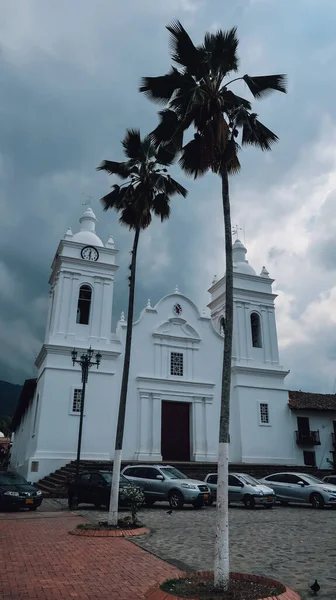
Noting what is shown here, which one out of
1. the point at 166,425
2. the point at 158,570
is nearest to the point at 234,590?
the point at 158,570

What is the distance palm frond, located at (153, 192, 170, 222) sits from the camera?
1473 centimetres

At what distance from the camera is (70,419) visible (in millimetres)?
24344

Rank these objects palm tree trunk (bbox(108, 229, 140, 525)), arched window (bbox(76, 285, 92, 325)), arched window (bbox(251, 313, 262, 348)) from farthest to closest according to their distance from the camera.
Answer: arched window (bbox(251, 313, 262, 348))
arched window (bbox(76, 285, 92, 325))
palm tree trunk (bbox(108, 229, 140, 525))

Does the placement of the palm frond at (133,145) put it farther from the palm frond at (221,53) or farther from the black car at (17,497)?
the black car at (17,497)

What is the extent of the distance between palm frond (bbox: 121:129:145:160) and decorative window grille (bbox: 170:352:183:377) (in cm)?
1623

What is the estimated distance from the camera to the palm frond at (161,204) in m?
14.7

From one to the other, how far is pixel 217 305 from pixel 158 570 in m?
26.0

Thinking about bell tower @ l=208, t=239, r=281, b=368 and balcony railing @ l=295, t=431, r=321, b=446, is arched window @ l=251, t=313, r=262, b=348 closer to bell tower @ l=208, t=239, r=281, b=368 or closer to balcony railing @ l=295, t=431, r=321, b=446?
bell tower @ l=208, t=239, r=281, b=368

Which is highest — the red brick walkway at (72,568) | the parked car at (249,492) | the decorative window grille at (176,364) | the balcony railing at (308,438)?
the decorative window grille at (176,364)

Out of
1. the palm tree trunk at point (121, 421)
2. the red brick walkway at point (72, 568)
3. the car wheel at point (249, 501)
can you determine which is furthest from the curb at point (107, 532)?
the car wheel at point (249, 501)

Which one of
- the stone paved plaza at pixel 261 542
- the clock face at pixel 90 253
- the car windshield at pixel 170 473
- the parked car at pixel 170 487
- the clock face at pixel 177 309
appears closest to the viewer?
the stone paved plaza at pixel 261 542

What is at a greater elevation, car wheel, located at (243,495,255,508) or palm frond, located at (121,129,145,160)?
palm frond, located at (121,129,145,160)

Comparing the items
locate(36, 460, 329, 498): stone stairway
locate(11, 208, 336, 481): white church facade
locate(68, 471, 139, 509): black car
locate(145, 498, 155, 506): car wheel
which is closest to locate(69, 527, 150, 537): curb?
locate(68, 471, 139, 509): black car

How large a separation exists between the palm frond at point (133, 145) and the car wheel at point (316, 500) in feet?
45.8
